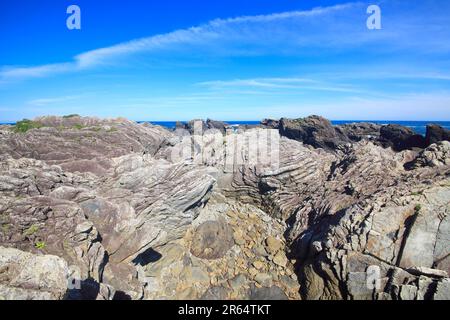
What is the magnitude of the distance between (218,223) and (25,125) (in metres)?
23.4

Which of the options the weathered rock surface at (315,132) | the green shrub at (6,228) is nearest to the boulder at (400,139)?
the weathered rock surface at (315,132)

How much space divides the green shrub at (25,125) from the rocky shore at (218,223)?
0.36 meters

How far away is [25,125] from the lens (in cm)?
3250

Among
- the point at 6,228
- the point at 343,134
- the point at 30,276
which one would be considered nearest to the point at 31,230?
the point at 6,228

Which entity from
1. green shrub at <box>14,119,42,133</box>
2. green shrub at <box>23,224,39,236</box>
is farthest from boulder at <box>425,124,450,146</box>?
green shrub at <box>14,119,42,133</box>

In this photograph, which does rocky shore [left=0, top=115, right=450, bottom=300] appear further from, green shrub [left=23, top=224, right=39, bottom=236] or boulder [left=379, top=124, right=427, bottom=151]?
boulder [left=379, top=124, right=427, bottom=151]

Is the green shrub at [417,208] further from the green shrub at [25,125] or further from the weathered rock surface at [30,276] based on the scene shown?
the green shrub at [25,125]

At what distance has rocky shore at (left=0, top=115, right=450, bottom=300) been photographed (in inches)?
592

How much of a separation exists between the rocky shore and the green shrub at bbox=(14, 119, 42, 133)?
36 centimetres

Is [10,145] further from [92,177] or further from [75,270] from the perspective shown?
[75,270]

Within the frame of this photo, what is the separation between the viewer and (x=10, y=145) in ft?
85.5

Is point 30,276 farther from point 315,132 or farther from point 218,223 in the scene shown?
point 315,132
